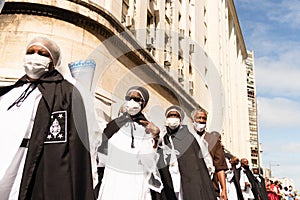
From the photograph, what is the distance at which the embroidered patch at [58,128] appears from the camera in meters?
2.37

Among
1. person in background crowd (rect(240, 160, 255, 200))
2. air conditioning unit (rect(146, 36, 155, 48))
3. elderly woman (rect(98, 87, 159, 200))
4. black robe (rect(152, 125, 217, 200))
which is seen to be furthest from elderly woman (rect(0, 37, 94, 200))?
air conditioning unit (rect(146, 36, 155, 48))

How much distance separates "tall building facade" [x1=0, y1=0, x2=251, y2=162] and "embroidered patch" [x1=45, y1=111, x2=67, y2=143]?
0.52 meters

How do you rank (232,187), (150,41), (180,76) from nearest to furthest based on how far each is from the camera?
1. (232,187)
2. (150,41)
3. (180,76)

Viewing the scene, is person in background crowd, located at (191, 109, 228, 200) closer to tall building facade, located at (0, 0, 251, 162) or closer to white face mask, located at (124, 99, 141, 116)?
tall building facade, located at (0, 0, 251, 162)

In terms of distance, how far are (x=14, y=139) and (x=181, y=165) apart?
115 inches

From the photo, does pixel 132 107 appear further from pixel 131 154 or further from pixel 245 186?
pixel 245 186

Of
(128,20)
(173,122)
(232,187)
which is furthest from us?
(128,20)

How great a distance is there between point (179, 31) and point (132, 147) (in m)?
17.4

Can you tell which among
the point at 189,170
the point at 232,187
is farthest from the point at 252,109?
the point at 189,170

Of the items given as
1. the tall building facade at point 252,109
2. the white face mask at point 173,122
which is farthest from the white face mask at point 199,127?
the tall building facade at point 252,109

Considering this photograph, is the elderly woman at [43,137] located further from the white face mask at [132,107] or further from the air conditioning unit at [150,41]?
the air conditioning unit at [150,41]

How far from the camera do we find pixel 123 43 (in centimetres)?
1134

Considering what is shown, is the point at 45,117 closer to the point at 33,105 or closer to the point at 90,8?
the point at 33,105

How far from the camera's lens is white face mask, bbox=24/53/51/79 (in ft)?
8.50
